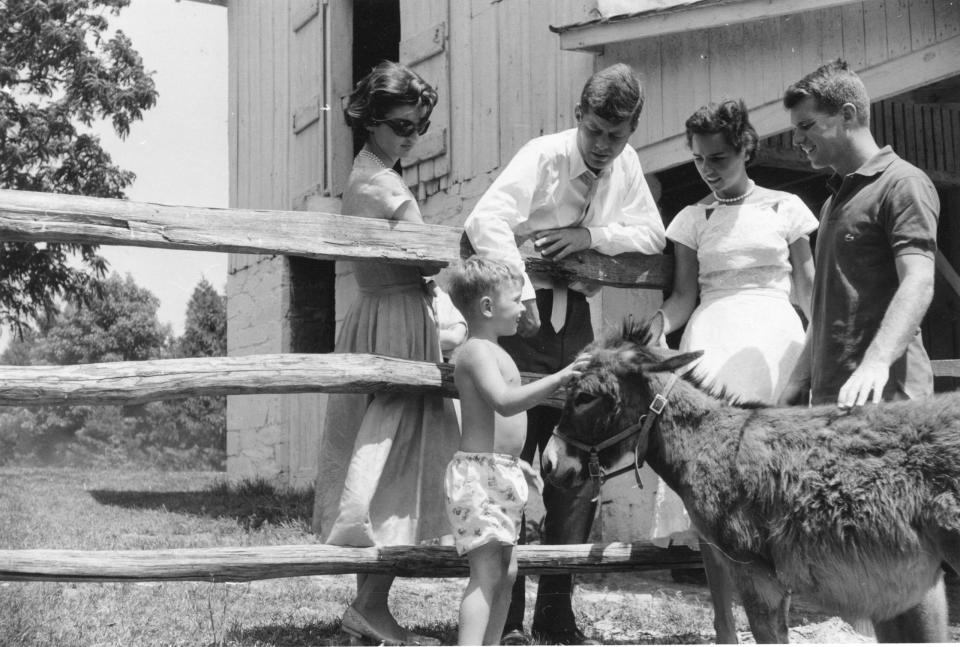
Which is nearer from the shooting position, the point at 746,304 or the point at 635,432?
the point at 635,432

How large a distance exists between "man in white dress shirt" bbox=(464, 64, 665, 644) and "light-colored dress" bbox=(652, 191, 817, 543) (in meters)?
0.38

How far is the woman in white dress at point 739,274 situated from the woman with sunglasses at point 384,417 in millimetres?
965

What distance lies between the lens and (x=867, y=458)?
3078 millimetres

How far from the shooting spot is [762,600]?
10.6ft

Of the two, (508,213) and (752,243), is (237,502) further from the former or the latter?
(752,243)

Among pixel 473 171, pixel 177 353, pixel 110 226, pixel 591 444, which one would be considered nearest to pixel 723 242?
pixel 591 444

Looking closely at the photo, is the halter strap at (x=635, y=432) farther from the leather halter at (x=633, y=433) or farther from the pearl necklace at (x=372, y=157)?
the pearl necklace at (x=372, y=157)

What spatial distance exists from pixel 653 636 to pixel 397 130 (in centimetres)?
259

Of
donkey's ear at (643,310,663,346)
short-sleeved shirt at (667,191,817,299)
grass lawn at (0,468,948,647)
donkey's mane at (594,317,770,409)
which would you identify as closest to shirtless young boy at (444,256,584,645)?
donkey's mane at (594,317,770,409)

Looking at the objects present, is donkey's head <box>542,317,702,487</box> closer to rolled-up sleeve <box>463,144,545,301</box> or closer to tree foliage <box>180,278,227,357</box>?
rolled-up sleeve <box>463,144,545,301</box>

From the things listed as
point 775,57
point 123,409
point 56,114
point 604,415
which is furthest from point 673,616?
point 123,409

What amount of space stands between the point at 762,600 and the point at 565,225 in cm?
193

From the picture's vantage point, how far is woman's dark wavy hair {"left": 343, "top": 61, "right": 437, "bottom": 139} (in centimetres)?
407

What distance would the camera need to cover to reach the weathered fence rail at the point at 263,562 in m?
3.65
